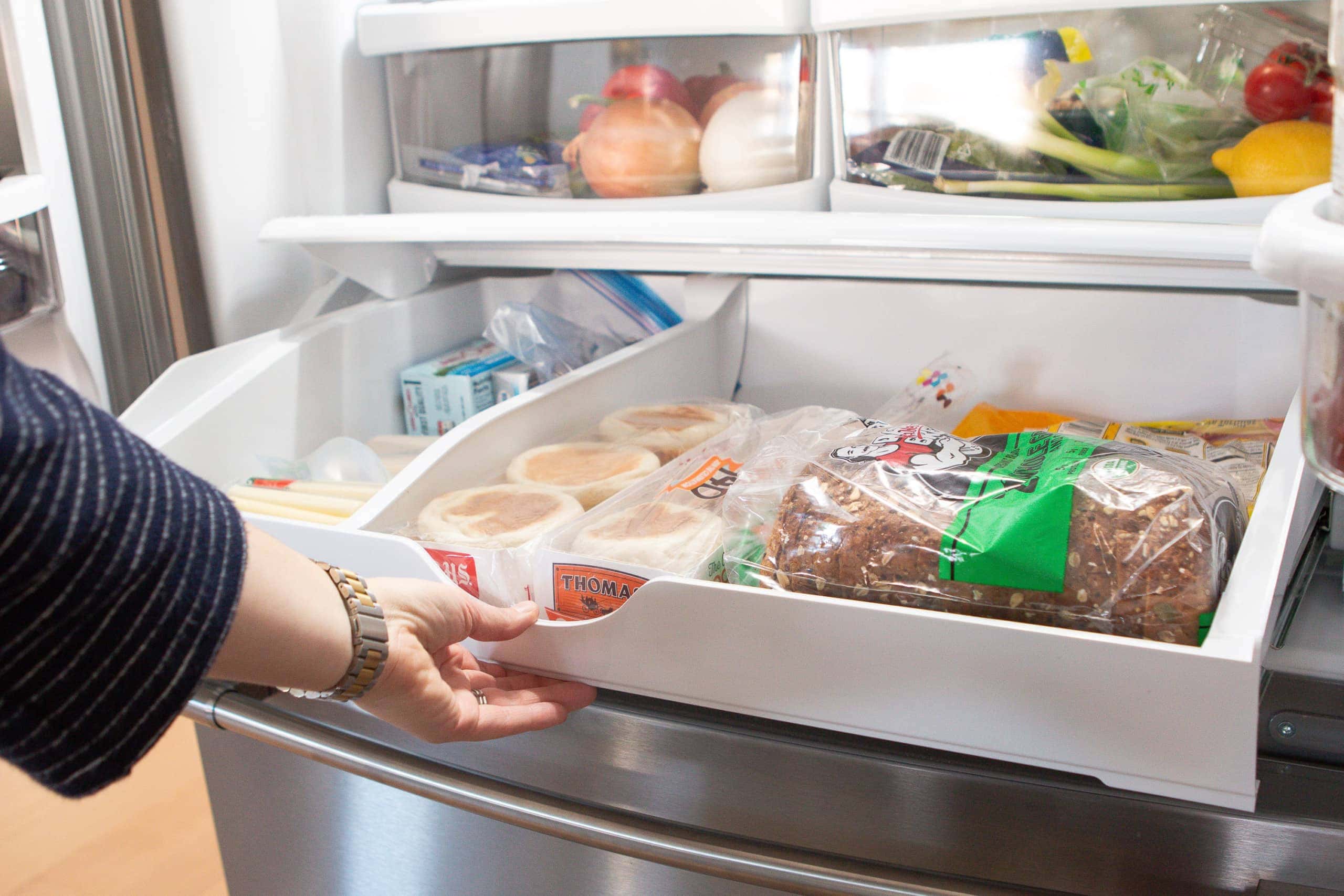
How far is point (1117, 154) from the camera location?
0.87 m

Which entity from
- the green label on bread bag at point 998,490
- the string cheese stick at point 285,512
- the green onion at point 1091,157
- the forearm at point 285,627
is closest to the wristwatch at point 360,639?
the forearm at point 285,627

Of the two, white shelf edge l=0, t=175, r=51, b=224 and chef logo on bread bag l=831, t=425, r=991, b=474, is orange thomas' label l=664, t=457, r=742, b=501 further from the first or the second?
white shelf edge l=0, t=175, r=51, b=224

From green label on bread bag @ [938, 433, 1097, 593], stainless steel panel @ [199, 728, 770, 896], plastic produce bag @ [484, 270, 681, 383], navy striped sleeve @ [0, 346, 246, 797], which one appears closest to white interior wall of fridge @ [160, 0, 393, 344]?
plastic produce bag @ [484, 270, 681, 383]

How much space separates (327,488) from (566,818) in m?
0.39

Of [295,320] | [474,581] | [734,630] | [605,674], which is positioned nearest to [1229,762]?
[734,630]

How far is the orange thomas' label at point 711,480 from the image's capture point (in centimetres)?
82

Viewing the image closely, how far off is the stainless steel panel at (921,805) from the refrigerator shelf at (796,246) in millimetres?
403

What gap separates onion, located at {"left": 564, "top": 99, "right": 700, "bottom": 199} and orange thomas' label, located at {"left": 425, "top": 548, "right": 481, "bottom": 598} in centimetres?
49

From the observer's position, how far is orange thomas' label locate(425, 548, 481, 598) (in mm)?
755

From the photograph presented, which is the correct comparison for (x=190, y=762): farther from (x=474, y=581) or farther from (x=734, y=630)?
(x=734, y=630)

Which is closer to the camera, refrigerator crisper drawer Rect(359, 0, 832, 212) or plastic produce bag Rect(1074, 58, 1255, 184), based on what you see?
plastic produce bag Rect(1074, 58, 1255, 184)

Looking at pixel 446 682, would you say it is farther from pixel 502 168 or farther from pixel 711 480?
pixel 502 168

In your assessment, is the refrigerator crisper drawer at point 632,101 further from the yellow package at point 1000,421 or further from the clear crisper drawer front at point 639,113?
the yellow package at point 1000,421

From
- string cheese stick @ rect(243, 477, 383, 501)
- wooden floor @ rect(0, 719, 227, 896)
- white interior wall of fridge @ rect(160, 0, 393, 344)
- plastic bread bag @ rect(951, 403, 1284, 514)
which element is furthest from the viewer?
wooden floor @ rect(0, 719, 227, 896)
